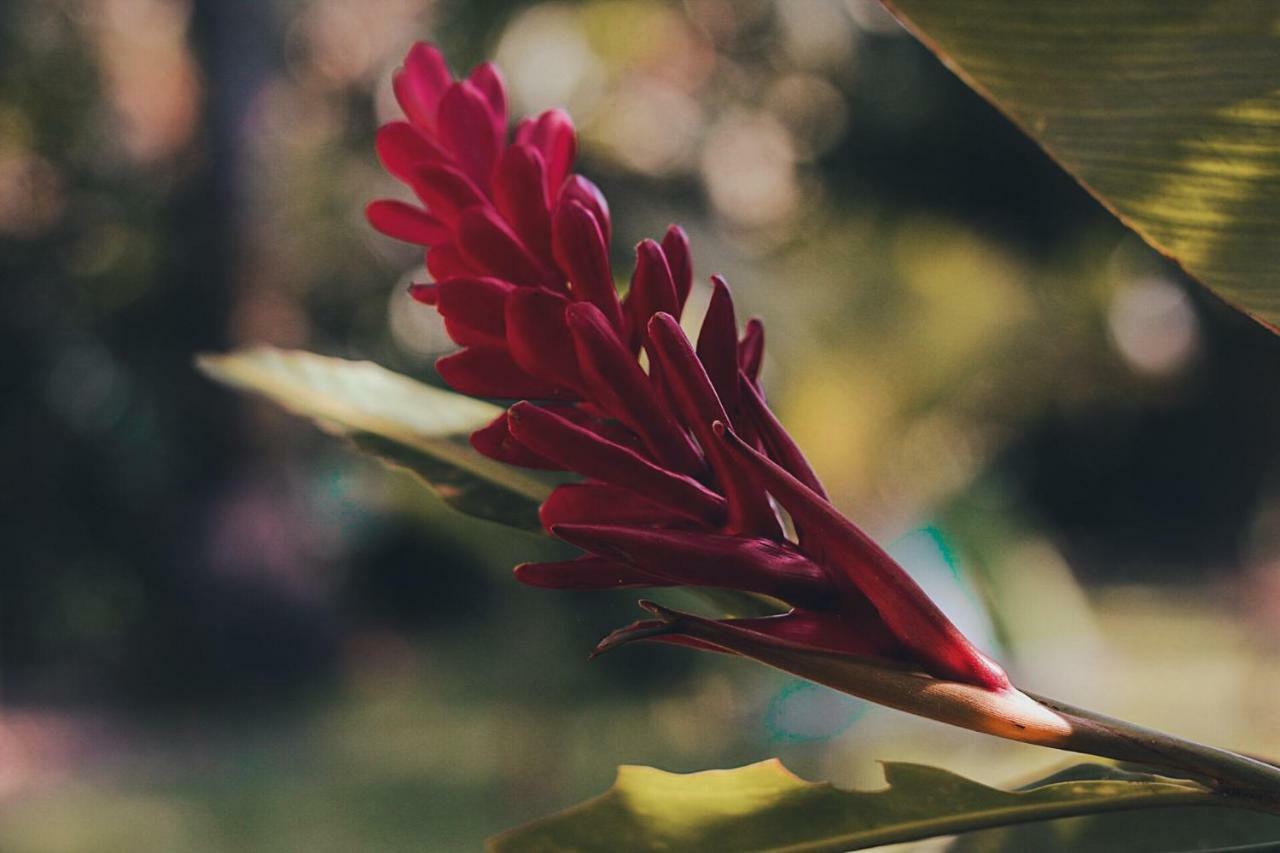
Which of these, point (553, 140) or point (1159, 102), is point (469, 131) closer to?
point (553, 140)

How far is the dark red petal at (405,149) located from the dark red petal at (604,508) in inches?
4.8

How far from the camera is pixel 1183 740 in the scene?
0.29m

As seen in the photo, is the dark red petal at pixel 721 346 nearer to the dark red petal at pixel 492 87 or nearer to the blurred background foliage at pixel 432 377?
the dark red petal at pixel 492 87

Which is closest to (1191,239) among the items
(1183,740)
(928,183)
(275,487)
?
(1183,740)

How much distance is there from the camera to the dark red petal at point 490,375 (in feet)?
1.18

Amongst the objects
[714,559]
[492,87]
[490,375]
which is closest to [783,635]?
[714,559]

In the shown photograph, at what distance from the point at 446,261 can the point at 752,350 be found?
11cm

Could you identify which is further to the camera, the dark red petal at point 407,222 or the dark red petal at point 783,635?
the dark red petal at point 407,222

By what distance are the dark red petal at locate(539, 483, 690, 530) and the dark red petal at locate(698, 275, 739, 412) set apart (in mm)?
39

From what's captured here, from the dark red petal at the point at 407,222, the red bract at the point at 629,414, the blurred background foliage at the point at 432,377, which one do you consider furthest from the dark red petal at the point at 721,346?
the blurred background foliage at the point at 432,377

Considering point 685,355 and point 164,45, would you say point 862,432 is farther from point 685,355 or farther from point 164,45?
point 164,45

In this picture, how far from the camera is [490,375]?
0.36 meters

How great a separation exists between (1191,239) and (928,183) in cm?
559

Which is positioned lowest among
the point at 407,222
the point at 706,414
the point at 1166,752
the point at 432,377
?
the point at 1166,752
